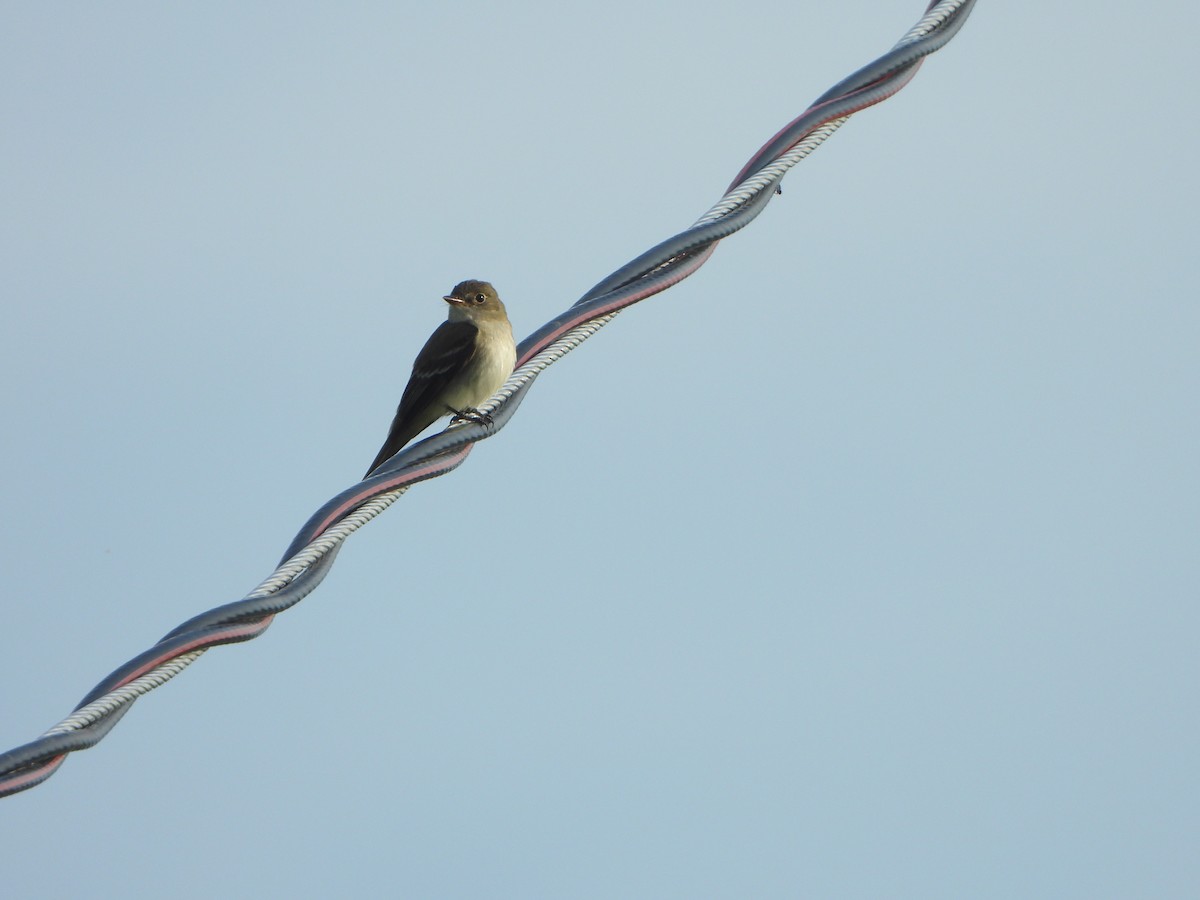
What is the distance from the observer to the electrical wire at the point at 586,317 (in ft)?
15.0

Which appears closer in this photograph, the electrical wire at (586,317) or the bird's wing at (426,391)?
the electrical wire at (586,317)

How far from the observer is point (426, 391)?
10.2 m

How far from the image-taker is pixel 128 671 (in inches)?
168

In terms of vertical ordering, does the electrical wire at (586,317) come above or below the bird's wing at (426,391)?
below

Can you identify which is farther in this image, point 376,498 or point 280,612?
point 376,498

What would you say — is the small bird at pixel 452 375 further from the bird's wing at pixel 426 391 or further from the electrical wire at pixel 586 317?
the electrical wire at pixel 586 317

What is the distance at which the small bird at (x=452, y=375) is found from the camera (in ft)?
33.4

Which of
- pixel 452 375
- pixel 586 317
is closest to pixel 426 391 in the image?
pixel 452 375

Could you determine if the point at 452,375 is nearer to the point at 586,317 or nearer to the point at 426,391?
the point at 426,391

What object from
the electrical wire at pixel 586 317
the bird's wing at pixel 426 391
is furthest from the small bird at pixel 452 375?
the electrical wire at pixel 586 317

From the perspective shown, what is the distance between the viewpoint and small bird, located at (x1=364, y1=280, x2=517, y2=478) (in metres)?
10.2

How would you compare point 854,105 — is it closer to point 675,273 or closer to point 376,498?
point 675,273

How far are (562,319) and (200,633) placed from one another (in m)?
1.71

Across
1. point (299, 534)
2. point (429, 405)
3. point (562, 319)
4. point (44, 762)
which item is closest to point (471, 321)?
point (429, 405)
